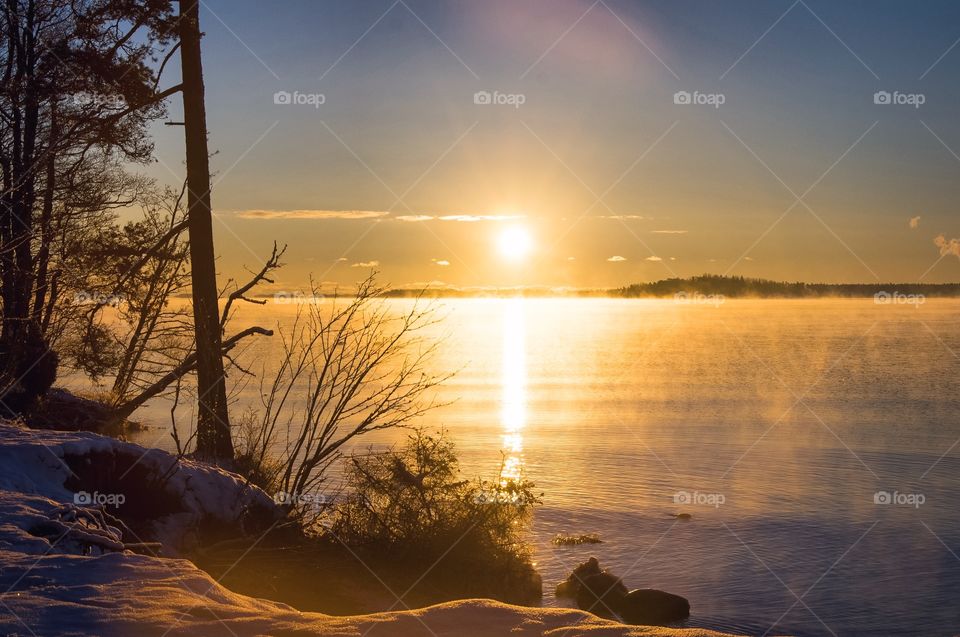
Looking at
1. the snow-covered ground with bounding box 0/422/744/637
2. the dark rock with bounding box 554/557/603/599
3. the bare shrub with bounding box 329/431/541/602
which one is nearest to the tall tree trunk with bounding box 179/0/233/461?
the bare shrub with bounding box 329/431/541/602

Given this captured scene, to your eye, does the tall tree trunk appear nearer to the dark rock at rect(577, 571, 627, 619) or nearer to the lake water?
the lake water

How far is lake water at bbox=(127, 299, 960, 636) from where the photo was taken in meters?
16.4

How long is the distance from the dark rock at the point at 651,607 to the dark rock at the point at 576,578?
836 mm

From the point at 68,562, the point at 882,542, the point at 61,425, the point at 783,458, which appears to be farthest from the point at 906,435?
the point at 68,562

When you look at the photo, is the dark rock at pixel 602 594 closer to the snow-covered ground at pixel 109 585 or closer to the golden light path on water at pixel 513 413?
the golden light path on water at pixel 513 413

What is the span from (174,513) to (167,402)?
38936mm

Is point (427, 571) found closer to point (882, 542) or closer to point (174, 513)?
point (174, 513)

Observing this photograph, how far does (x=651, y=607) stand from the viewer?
14.4 meters

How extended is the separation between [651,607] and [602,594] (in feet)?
2.76

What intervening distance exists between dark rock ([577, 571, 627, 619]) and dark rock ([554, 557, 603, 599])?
11 cm

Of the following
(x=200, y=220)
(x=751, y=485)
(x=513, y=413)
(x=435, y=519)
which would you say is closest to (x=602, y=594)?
(x=435, y=519)

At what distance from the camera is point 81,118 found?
1681 cm

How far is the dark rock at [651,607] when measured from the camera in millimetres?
14267

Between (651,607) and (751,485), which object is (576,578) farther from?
(751,485)
